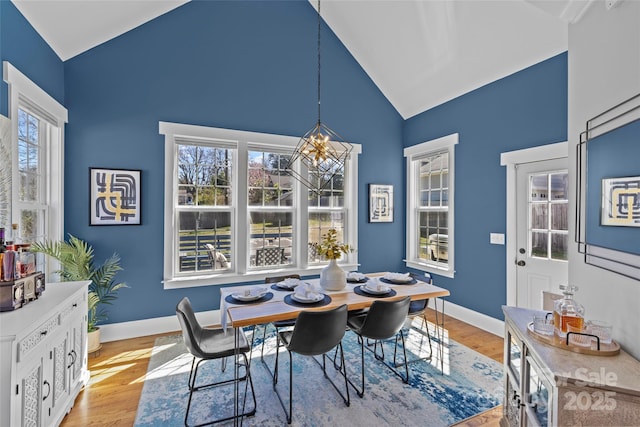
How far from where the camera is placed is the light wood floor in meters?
2.09

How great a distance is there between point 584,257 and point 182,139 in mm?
3887

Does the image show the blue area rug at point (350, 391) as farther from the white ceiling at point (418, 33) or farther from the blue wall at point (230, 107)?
the white ceiling at point (418, 33)

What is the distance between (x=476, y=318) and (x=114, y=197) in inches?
178

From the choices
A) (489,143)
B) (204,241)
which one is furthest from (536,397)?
(204,241)

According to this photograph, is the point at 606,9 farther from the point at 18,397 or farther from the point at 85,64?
the point at 85,64

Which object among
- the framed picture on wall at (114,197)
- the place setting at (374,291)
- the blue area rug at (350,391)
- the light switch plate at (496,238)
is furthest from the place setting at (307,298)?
the light switch plate at (496,238)

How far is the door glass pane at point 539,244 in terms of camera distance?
3.21 meters

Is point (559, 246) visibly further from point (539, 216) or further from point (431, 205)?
point (431, 205)

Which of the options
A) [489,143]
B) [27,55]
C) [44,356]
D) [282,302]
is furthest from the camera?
[489,143]

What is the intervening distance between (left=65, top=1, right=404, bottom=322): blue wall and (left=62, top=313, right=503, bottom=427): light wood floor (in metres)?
0.46

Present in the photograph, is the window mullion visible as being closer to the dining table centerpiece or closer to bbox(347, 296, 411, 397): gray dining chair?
the dining table centerpiece

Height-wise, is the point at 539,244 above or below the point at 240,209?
below

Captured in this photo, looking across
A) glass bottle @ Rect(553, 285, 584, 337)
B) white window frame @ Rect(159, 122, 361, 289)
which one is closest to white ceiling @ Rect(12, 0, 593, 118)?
white window frame @ Rect(159, 122, 361, 289)

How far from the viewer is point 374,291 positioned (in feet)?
8.39
